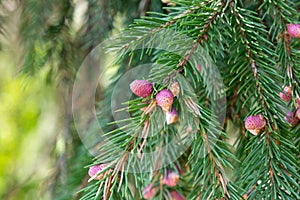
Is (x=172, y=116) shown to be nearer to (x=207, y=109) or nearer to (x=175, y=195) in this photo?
(x=207, y=109)

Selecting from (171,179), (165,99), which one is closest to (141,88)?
(165,99)

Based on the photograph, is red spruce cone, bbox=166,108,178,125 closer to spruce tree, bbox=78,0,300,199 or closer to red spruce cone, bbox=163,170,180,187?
spruce tree, bbox=78,0,300,199

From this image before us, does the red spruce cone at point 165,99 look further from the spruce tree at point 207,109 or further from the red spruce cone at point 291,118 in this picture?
the red spruce cone at point 291,118

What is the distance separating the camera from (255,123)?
0.42 metres

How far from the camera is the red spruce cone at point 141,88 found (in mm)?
401

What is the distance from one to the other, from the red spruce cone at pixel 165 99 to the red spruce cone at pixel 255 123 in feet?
0.28

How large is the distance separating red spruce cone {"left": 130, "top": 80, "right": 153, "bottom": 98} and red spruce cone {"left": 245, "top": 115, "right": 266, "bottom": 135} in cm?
10

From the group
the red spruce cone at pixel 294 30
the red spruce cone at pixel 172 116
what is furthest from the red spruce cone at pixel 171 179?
the red spruce cone at pixel 294 30

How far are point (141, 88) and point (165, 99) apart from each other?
3 centimetres

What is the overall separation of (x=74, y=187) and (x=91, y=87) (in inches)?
11.3

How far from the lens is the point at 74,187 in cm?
81

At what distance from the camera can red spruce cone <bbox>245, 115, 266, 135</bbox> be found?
42 centimetres

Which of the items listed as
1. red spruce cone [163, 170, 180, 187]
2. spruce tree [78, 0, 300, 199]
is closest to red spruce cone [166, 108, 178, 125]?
spruce tree [78, 0, 300, 199]

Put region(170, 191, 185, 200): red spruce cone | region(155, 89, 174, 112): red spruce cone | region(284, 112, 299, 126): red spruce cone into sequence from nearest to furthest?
1. region(155, 89, 174, 112): red spruce cone
2. region(284, 112, 299, 126): red spruce cone
3. region(170, 191, 185, 200): red spruce cone
